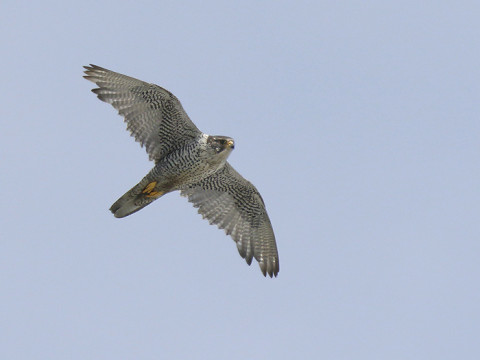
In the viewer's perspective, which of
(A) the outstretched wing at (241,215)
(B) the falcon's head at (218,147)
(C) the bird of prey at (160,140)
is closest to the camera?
(B) the falcon's head at (218,147)

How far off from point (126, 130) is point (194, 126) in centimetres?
137

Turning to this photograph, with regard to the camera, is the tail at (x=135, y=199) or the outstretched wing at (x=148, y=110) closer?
the outstretched wing at (x=148, y=110)

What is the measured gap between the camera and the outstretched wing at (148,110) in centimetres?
1988

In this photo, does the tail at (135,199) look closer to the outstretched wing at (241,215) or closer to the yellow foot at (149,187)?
the yellow foot at (149,187)

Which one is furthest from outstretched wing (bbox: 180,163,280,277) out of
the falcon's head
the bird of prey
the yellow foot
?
the falcon's head

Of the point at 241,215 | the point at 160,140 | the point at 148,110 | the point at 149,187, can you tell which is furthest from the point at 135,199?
the point at 241,215

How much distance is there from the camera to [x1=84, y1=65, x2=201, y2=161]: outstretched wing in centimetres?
1988

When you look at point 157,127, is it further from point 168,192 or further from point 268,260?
point 268,260

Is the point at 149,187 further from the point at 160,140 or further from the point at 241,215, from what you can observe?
the point at 241,215

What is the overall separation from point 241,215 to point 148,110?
3.34 metres

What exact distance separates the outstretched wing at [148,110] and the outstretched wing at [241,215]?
1.59m

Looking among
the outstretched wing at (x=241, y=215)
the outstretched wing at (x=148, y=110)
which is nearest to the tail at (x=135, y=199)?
the outstretched wing at (x=148, y=110)

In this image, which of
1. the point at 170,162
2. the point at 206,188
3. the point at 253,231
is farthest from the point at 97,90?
the point at 253,231

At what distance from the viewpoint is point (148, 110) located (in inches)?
792
